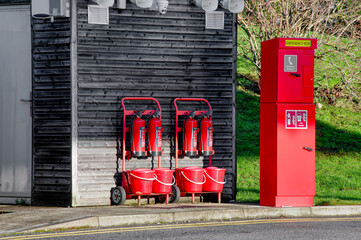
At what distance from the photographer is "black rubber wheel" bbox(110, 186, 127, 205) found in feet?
35.3

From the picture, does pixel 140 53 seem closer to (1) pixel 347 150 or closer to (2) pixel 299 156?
(2) pixel 299 156

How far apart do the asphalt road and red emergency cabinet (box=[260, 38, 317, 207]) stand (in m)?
1.17

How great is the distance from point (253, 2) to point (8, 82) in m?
9.61

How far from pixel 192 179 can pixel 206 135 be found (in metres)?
0.83

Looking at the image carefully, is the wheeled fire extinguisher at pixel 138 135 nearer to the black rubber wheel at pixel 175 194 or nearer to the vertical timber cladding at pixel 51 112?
the black rubber wheel at pixel 175 194

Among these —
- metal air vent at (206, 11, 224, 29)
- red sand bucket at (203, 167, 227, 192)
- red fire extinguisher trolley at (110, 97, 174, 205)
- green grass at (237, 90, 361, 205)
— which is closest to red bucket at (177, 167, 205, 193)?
red sand bucket at (203, 167, 227, 192)

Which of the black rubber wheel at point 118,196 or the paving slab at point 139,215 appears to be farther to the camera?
the black rubber wheel at point 118,196

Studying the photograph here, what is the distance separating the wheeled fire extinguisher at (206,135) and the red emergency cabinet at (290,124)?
1199mm

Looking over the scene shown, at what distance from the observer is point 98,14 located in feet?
36.3

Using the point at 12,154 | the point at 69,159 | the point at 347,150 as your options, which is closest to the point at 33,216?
the point at 69,159

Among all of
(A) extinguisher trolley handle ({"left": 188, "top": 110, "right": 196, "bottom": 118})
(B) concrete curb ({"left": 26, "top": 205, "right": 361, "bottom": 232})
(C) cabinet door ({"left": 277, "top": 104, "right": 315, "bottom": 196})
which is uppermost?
(A) extinguisher trolley handle ({"left": 188, "top": 110, "right": 196, "bottom": 118})

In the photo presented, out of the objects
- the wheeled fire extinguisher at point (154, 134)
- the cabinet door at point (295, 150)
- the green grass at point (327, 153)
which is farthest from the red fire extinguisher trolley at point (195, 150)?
the cabinet door at point (295, 150)

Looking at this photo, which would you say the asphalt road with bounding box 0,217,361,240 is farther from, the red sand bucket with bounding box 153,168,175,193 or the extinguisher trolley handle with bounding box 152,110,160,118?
the extinguisher trolley handle with bounding box 152,110,160,118

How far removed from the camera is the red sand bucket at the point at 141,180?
1064 cm
